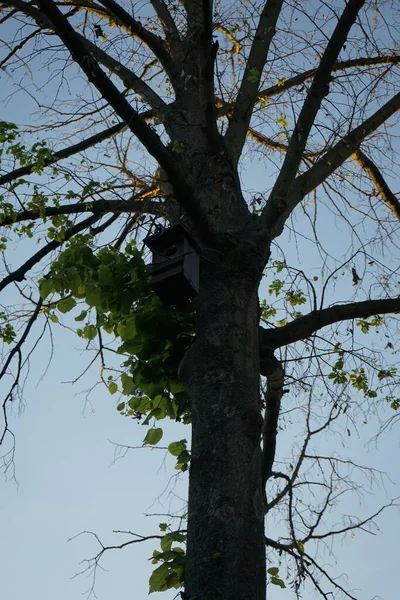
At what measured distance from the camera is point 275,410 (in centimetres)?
392

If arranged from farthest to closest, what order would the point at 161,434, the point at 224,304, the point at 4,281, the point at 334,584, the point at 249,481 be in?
the point at 4,281 < the point at 161,434 < the point at 334,584 < the point at 224,304 < the point at 249,481

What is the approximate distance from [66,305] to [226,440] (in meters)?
1.37

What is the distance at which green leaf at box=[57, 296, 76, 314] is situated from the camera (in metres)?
4.00

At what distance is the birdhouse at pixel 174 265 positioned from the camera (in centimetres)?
357

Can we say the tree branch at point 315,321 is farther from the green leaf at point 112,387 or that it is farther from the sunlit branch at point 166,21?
the sunlit branch at point 166,21

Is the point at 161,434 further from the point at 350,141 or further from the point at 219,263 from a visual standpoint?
the point at 350,141

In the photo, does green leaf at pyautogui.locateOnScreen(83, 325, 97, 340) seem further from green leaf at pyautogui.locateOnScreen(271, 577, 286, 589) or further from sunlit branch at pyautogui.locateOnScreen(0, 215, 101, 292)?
green leaf at pyautogui.locateOnScreen(271, 577, 286, 589)

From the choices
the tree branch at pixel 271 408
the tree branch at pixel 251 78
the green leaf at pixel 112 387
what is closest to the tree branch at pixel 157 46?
the tree branch at pixel 251 78

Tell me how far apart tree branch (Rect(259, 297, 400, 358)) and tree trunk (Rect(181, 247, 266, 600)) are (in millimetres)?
163

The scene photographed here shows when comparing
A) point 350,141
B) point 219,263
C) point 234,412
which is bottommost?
point 234,412

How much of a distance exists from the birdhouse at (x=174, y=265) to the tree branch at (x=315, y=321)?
1.42 ft

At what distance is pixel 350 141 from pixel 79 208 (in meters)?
1.64

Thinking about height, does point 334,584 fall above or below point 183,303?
below

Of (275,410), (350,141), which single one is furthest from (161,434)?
(350,141)
